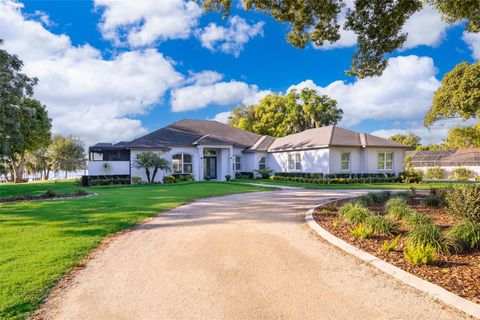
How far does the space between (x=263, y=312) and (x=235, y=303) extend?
375 mm

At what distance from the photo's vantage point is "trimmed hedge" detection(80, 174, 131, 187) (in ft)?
74.9

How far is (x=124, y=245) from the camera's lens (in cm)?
609

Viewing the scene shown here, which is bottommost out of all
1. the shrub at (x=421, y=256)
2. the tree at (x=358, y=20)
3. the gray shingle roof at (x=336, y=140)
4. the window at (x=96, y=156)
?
the shrub at (x=421, y=256)

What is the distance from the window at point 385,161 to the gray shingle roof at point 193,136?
12795 millimetres

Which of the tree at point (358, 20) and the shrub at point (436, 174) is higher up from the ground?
the tree at point (358, 20)

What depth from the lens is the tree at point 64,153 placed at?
48000 millimetres

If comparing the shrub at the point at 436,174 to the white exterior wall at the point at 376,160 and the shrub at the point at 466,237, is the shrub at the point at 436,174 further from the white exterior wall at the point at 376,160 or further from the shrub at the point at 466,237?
the shrub at the point at 466,237

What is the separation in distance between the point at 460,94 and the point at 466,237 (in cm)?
2164

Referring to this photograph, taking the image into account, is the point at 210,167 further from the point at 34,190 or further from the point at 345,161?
the point at 34,190

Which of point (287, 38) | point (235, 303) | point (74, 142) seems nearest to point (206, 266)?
point (235, 303)

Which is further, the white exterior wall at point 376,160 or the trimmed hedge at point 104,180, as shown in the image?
the white exterior wall at point 376,160

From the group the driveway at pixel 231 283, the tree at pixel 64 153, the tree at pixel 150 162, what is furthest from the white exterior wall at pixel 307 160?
the tree at pixel 64 153

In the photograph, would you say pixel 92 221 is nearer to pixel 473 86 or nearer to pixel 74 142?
pixel 473 86

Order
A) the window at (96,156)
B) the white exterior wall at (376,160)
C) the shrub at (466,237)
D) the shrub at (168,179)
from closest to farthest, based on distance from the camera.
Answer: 1. the shrub at (466,237)
2. the window at (96,156)
3. the white exterior wall at (376,160)
4. the shrub at (168,179)
